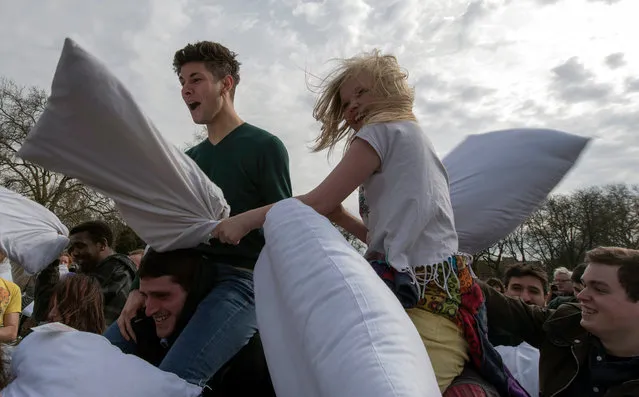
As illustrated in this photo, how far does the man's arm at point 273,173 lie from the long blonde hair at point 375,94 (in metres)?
0.28

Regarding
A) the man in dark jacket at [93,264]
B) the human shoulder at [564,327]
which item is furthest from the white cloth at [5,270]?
the human shoulder at [564,327]

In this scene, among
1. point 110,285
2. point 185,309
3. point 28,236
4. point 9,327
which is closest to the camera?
point 185,309

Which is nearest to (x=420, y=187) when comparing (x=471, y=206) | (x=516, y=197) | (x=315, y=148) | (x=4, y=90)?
(x=315, y=148)

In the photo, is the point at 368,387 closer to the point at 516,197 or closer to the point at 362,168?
the point at 362,168

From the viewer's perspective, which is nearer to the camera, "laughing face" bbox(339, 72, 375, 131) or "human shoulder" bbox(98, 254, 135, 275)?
"laughing face" bbox(339, 72, 375, 131)

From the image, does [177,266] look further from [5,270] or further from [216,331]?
[5,270]

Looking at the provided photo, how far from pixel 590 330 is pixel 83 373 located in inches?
83.2

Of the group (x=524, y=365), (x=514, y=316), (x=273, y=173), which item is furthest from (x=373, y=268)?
(x=524, y=365)

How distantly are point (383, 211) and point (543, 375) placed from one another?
4.47 feet

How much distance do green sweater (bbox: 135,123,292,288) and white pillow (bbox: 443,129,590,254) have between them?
962mm

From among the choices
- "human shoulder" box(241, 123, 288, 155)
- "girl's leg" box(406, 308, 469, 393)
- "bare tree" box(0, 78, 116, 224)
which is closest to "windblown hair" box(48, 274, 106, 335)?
"human shoulder" box(241, 123, 288, 155)

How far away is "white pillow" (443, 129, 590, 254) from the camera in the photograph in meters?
2.74

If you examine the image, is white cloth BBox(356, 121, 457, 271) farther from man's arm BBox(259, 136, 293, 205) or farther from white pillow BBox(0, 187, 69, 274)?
white pillow BBox(0, 187, 69, 274)

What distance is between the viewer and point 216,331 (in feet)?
6.60
